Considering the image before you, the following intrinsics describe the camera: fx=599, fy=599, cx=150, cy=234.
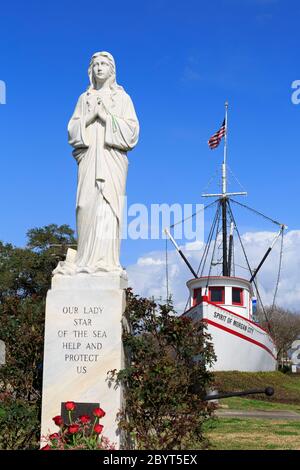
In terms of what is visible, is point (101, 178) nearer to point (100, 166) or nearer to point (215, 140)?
point (100, 166)

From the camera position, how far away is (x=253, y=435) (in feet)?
39.1

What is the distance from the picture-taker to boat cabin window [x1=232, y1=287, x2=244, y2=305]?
105ft

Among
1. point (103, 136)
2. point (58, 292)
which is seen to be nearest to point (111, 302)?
point (58, 292)

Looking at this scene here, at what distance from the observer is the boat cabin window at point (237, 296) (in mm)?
31952

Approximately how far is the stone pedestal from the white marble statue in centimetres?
34

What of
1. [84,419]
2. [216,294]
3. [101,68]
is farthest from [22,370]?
[216,294]

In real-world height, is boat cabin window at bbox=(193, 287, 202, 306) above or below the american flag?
below

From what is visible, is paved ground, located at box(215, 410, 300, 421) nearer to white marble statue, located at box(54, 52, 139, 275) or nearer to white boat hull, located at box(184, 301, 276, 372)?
white marble statue, located at box(54, 52, 139, 275)

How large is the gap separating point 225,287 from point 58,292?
23724mm

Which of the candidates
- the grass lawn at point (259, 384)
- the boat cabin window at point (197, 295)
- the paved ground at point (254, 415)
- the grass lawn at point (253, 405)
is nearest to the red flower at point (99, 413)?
the paved ground at point (254, 415)

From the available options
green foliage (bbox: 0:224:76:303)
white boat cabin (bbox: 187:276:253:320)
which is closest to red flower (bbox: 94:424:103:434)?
white boat cabin (bbox: 187:276:253:320)

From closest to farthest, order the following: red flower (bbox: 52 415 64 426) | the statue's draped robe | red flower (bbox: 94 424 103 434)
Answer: red flower (bbox: 94 424 103 434), red flower (bbox: 52 415 64 426), the statue's draped robe

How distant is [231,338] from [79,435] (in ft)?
75.8

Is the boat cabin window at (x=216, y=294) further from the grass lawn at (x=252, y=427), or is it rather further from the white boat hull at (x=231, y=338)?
the grass lawn at (x=252, y=427)
